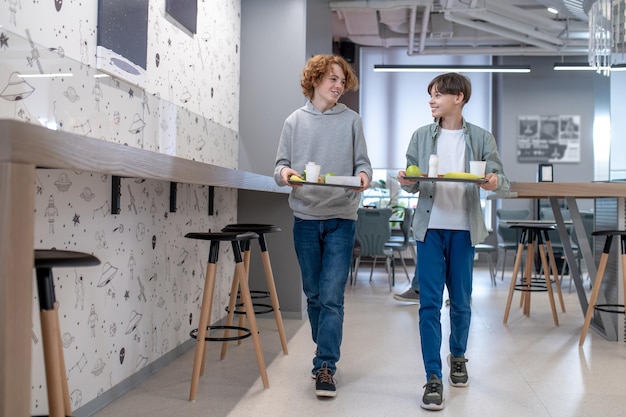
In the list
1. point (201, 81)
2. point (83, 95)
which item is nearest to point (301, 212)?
point (83, 95)

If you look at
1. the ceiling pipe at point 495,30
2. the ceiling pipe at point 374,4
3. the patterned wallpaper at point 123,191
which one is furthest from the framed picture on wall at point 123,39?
the ceiling pipe at point 495,30

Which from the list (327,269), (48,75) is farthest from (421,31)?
(48,75)

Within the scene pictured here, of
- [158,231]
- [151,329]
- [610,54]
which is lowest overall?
[151,329]

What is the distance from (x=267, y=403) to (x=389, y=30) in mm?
6945

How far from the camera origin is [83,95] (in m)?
2.34

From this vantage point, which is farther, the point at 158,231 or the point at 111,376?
the point at 158,231

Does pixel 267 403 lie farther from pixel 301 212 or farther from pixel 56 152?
pixel 56 152

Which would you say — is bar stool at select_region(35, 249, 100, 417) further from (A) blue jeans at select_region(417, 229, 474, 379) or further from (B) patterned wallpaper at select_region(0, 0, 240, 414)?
(A) blue jeans at select_region(417, 229, 474, 379)

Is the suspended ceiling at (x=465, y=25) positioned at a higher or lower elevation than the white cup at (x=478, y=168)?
higher

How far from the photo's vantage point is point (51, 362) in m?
1.36

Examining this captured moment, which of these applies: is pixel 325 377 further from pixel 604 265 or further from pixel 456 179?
pixel 604 265

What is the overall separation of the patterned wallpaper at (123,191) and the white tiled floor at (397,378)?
0.26 m

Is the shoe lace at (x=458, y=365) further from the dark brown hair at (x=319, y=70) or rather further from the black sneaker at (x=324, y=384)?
the dark brown hair at (x=319, y=70)

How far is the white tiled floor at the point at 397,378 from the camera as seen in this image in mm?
2449
